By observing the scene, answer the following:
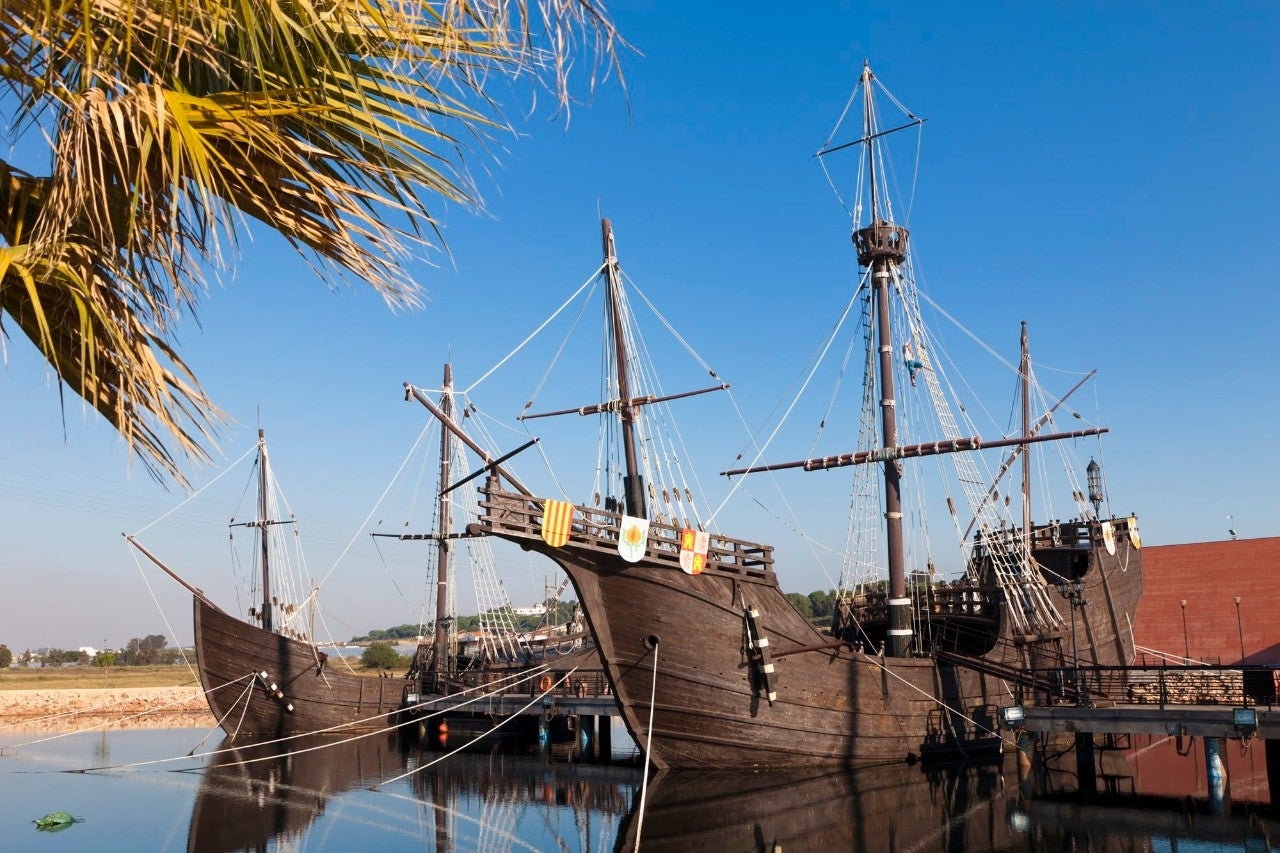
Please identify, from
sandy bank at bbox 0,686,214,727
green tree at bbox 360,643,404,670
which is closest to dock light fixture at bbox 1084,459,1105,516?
sandy bank at bbox 0,686,214,727

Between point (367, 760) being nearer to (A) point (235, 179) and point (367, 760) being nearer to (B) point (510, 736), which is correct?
(B) point (510, 736)

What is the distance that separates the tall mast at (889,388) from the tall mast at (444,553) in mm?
14083

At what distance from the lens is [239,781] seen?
20391mm

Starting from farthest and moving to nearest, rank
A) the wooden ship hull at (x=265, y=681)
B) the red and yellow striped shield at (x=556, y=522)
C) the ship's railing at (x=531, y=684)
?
the wooden ship hull at (x=265, y=681)
the ship's railing at (x=531, y=684)
the red and yellow striped shield at (x=556, y=522)

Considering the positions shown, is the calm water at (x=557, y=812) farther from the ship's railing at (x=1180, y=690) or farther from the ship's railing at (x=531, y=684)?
the ship's railing at (x=531, y=684)

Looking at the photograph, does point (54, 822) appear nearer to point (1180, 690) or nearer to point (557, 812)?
point (557, 812)

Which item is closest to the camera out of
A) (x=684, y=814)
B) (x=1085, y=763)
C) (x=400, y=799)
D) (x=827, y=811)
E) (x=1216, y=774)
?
(x=684, y=814)

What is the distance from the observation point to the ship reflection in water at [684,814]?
13.8 metres

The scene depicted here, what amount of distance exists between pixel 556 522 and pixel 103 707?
35.6 meters

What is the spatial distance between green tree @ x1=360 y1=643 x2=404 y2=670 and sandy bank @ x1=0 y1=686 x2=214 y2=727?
14.1 metres

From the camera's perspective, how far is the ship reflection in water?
13.8 m

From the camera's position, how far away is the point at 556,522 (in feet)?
52.2

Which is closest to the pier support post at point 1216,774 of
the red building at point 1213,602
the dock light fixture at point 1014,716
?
the dock light fixture at point 1014,716

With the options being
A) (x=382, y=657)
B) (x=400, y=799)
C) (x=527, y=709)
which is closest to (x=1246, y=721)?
(x=400, y=799)
